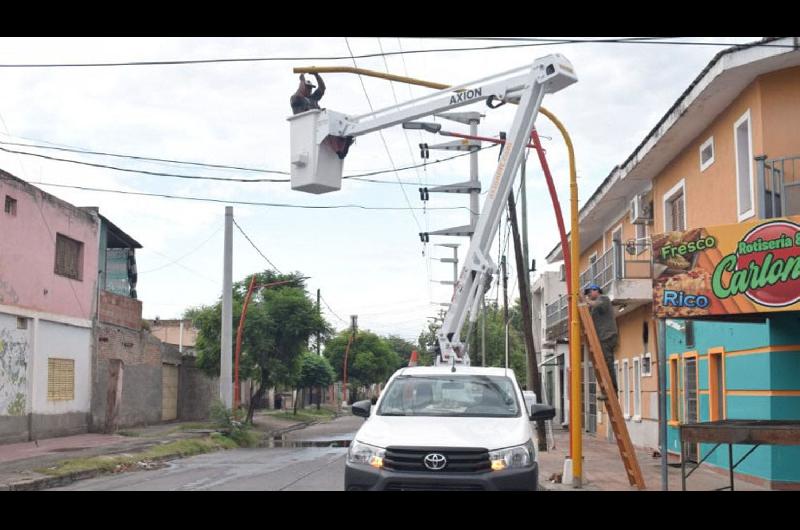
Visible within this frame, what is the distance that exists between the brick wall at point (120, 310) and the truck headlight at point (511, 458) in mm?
23397

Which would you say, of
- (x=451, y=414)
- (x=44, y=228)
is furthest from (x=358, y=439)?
(x=44, y=228)

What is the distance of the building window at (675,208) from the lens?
1914 cm

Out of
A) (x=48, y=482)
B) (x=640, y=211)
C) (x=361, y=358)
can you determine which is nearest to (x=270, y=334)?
(x=640, y=211)

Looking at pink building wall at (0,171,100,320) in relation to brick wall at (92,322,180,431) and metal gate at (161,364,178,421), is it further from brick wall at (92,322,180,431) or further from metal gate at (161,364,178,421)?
metal gate at (161,364,178,421)

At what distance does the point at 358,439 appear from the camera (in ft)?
30.0

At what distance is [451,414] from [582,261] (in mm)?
26884

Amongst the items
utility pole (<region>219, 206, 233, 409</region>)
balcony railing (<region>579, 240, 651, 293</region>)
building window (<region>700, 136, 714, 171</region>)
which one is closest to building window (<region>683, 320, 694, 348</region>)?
balcony railing (<region>579, 240, 651, 293</region>)

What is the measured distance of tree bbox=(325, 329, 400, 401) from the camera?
3248 inches

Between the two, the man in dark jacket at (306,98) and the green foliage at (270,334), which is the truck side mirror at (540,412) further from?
the green foliage at (270,334)

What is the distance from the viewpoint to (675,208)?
20.3 metres

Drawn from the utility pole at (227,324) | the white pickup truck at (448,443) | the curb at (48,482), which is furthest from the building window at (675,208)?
the utility pole at (227,324)

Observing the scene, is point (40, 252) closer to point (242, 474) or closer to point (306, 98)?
point (242, 474)

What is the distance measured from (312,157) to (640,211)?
11268 mm
